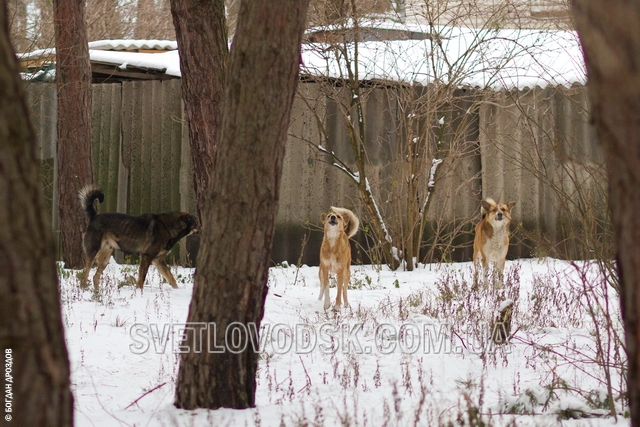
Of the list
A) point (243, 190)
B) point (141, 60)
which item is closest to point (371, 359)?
point (243, 190)

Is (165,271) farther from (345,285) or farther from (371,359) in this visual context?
(371,359)

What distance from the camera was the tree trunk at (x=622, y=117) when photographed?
2207 mm

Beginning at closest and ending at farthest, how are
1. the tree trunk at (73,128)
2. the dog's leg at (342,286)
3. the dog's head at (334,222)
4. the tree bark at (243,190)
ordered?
the tree bark at (243,190), the dog's leg at (342,286), the dog's head at (334,222), the tree trunk at (73,128)

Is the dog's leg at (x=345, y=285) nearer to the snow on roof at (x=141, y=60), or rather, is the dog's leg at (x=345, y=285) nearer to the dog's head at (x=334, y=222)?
the dog's head at (x=334, y=222)

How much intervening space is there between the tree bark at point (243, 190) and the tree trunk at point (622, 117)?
2045 mm

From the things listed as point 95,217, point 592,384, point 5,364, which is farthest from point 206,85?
point 5,364

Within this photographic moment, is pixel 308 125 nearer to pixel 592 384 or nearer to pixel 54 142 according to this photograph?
pixel 54 142

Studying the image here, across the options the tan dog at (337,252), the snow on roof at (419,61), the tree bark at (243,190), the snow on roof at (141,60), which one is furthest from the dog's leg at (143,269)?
the tree bark at (243,190)

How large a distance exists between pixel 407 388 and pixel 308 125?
7.79 m

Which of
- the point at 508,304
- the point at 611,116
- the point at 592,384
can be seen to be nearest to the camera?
the point at 611,116

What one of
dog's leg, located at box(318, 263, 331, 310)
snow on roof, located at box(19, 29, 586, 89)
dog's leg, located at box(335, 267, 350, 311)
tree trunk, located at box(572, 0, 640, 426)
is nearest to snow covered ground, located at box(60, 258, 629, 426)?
dog's leg, located at box(318, 263, 331, 310)

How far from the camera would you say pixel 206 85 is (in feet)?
25.9

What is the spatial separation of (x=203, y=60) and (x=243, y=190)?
4.07 m

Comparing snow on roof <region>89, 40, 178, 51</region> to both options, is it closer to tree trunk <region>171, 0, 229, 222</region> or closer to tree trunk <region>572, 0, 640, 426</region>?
tree trunk <region>171, 0, 229, 222</region>
